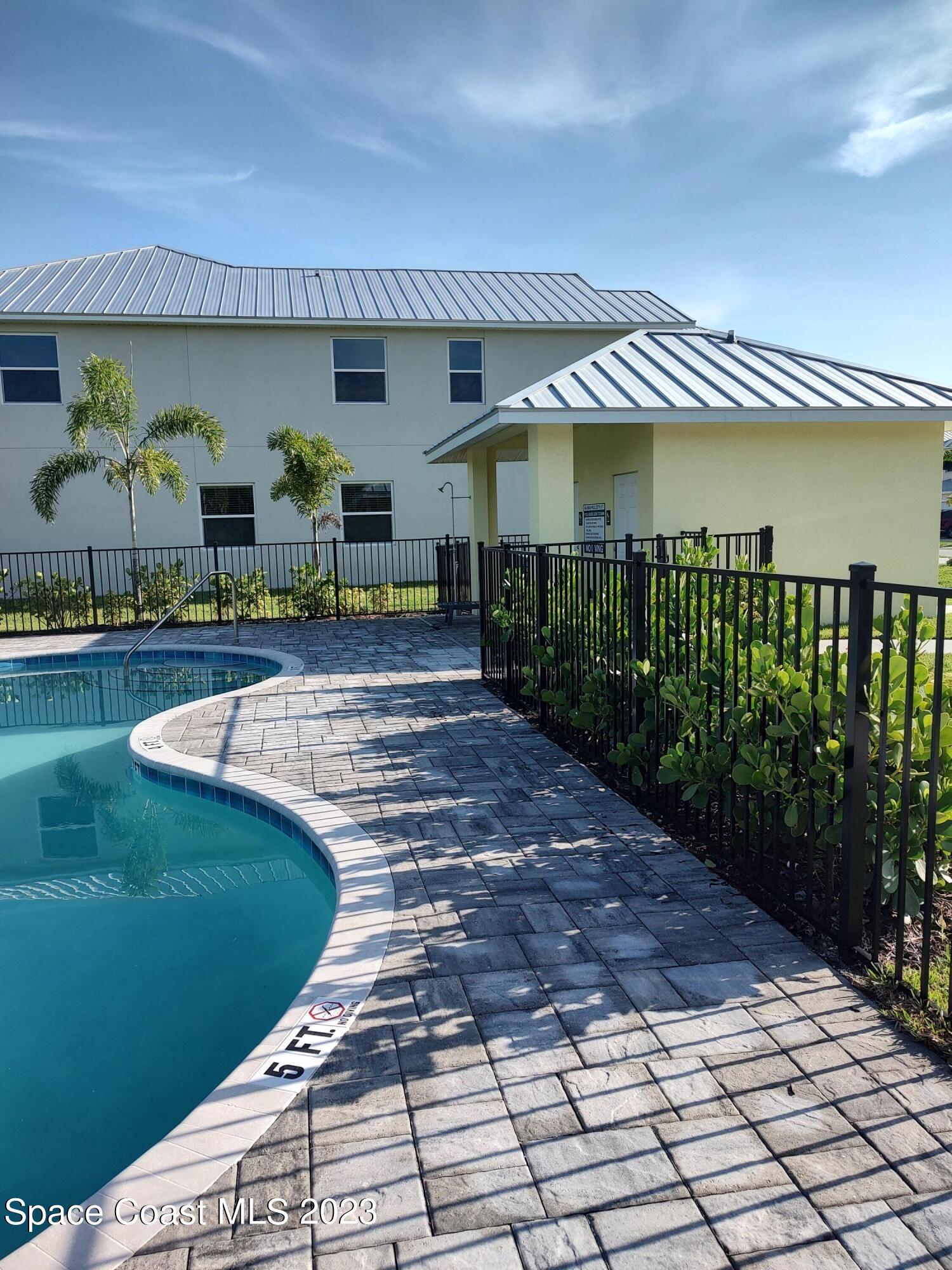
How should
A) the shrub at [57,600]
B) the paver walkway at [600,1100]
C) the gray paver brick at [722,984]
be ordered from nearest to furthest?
the paver walkway at [600,1100]
the gray paver brick at [722,984]
the shrub at [57,600]

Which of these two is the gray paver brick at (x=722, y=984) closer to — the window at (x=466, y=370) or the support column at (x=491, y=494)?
the support column at (x=491, y=494)

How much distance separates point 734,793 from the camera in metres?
4.08

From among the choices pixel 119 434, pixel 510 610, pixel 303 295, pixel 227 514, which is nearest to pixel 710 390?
pixel 510 610

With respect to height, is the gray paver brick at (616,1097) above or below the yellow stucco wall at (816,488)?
below

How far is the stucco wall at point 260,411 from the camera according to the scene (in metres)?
18.7

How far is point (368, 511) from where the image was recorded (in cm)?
2011

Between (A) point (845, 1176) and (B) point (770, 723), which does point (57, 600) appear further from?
(A) point (845, 1176)

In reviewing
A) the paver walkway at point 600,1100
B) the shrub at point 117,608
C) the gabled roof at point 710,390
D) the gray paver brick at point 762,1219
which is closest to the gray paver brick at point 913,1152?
the paver walkway at point 600,1100

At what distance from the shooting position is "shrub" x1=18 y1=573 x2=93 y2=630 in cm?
1442

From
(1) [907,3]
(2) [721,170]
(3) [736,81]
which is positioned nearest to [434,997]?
(1) [907,3]

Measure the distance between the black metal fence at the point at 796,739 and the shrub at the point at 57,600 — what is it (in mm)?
11393

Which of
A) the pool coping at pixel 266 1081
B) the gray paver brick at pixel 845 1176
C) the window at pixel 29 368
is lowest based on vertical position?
the pool coping at pixel 266 1081

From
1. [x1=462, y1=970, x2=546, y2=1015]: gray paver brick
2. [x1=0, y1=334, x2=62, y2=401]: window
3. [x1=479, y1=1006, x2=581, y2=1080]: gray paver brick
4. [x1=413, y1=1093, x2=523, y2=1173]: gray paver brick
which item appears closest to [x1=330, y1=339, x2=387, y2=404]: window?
[x1=0, y1=334, x2=62, y2=401]: window

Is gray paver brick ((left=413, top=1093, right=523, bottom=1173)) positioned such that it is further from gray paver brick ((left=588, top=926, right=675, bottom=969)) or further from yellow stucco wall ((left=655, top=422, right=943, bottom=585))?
yellow stucco wall ((left=655, top=422, right=943, bottom=585))
